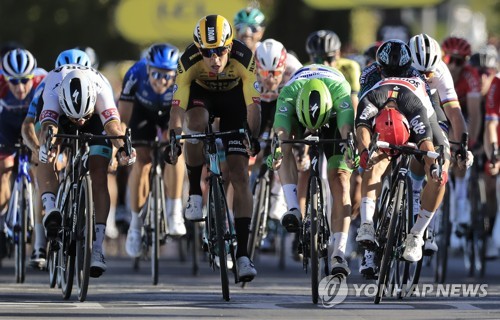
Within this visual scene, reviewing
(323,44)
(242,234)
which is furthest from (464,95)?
(242,234)

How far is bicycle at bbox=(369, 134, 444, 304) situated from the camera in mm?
13398

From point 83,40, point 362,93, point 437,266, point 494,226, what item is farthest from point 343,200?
point 83,40

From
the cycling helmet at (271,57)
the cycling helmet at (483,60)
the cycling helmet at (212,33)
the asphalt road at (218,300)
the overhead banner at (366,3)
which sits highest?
the overhead banner at (366,3)

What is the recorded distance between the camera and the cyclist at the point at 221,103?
1418 centimetres

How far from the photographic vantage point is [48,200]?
14.5 meters

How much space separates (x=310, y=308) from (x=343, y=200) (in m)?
1.20

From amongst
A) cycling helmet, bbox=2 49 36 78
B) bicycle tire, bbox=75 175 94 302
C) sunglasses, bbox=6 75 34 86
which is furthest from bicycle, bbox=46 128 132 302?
sunglasses, bbox=6 75 34 86

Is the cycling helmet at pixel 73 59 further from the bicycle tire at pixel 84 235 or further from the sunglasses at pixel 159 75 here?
the bicycle tire at pixel 84 235

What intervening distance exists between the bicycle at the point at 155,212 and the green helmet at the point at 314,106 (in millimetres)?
2815

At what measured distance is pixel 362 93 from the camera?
14500mm

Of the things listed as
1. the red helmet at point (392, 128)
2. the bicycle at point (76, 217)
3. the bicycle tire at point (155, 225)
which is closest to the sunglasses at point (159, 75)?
the bicycle tire at point (155, 225)

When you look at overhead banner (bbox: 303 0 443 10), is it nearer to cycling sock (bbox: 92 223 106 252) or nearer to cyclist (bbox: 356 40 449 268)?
cyclist (bbox: 356 40 449 268)

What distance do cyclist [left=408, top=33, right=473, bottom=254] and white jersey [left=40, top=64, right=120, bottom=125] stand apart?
8.54 ft

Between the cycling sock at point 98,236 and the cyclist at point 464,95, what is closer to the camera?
the cycling sock at point 98,236
